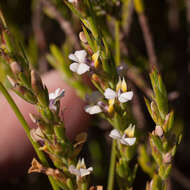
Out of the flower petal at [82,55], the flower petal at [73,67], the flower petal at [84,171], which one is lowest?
the flower petal at [84,171]

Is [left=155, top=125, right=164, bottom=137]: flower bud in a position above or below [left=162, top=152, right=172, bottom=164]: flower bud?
above

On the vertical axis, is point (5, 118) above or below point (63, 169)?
below

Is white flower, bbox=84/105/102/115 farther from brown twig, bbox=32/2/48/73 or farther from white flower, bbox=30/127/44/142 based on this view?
brown twig, bbox=32/2/48/73

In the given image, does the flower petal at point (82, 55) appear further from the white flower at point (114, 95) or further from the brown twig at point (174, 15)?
the brown twig at point (174, 15)

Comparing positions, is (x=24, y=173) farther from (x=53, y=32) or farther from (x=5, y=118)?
(x=53, y=32)

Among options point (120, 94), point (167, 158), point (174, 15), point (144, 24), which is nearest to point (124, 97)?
point (120, 94)

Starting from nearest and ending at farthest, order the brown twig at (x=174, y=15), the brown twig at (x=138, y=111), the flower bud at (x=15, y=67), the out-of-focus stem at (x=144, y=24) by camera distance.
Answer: the flower bud at (x=15, y=67), the out-of-focus stem at (x=144, y=24), the brown twig at (x=138, y=111), the brown twig at (x=174, y=15)

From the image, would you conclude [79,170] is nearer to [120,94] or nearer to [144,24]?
[120,94]

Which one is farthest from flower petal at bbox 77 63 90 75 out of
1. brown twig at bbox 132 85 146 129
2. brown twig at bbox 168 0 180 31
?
brown twig at bbox 168 0 180 31

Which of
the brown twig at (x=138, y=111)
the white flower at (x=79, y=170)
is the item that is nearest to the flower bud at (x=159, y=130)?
the white flower at (x=79, y=170)

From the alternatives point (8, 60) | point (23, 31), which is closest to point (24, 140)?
point (23, 31)

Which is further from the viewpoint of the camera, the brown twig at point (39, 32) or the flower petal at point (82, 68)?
the brown twig at point (39, 32)
